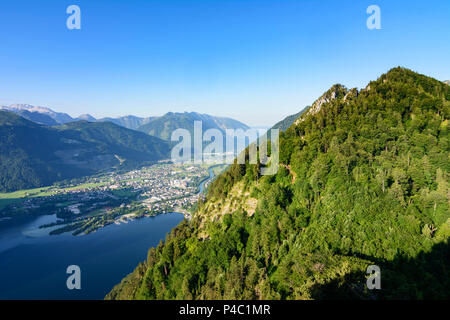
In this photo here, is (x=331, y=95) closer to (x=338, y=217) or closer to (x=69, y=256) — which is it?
(x=338, y=217)

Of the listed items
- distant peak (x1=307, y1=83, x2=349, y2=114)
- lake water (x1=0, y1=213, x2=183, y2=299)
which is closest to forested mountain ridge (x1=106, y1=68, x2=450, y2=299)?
distant peak (x1=307, y1=83, x2=349, y2=114)

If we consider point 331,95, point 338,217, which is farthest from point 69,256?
point 331,95

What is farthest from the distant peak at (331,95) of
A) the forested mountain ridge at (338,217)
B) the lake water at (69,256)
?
the lake water at (69,256)

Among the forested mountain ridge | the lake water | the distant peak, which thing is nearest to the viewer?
the forested mountain ridge

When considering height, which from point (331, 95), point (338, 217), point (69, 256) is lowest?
point (69, 256)

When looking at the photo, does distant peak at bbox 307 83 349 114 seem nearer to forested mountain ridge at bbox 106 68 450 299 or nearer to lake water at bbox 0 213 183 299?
forested mountain ridge at bbox 106 68 450 299
